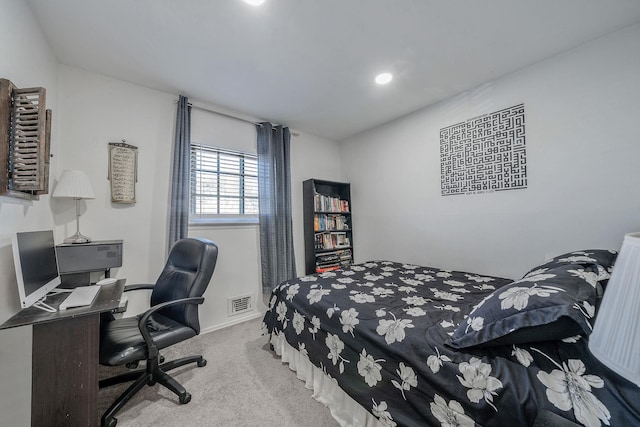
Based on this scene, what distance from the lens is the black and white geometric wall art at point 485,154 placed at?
2.22 m

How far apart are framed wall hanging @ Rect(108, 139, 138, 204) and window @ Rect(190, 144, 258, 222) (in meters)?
0.54

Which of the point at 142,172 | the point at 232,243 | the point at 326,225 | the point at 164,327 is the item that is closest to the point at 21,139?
the point at 142,172

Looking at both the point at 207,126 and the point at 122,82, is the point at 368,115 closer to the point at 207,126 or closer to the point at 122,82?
the point at 207,126

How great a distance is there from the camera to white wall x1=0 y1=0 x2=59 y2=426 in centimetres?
96

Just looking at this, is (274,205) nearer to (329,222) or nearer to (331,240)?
(329,222)

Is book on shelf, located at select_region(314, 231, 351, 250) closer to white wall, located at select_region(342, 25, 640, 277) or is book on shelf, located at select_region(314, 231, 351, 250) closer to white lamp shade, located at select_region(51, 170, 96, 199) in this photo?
white wall, located at select_region(342, 25, 640, 277)

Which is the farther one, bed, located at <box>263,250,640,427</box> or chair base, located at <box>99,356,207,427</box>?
chair base, located at <box>99,356,207,427</box>

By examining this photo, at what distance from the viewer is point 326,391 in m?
1.58

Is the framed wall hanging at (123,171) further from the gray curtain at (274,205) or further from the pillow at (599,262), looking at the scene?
the pillow at (599,262)

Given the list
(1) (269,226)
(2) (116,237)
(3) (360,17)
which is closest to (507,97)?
(3) (360,17)

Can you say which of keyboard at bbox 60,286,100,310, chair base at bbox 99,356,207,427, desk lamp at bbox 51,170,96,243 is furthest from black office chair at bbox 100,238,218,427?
desk lamp at bbox 51,170,96,243

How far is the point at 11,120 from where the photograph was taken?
123 centimetres

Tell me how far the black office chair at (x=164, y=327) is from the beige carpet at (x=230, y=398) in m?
0.08

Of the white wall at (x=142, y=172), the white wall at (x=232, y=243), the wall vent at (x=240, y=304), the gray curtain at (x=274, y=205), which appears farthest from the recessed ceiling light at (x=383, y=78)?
the wall vent at (x=240, y=304)
